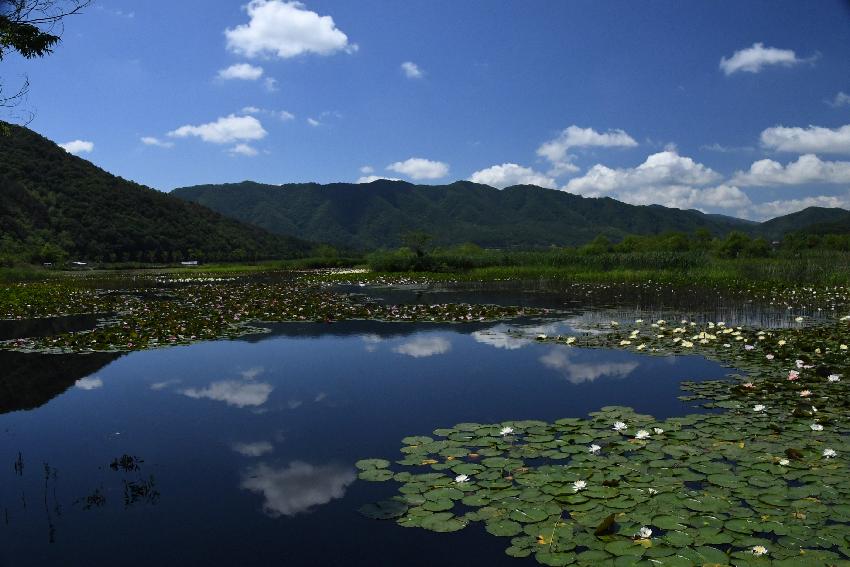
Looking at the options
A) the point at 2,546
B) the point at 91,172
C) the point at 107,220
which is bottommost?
the point at 2,546

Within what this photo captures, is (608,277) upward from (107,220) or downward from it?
downward

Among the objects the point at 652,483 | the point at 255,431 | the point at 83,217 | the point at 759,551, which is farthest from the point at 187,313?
the point at 83,217

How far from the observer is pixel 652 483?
5.96 m

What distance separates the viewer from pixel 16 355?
45.9ft

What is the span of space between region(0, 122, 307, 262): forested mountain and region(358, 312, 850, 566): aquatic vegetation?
71415mm

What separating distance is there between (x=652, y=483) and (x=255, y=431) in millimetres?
5554

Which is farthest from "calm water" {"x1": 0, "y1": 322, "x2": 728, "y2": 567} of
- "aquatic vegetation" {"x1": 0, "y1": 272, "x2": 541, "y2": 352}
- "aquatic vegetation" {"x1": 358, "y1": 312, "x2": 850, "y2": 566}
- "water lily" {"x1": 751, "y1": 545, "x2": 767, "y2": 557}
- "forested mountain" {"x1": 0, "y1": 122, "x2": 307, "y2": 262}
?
"forested mountain" {"x1": 0, "y1": 122, "x2": 307, "y2": 262}

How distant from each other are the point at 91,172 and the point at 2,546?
4027 inches

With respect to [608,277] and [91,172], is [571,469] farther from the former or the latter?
[91,172]

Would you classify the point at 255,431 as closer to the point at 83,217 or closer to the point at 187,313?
the point at 187,313

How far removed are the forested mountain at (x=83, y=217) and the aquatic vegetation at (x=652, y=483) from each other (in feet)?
234

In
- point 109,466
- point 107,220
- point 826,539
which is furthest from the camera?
point 107,220

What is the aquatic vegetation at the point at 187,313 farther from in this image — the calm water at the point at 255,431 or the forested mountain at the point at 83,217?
the forested mountain at the point at 83,217

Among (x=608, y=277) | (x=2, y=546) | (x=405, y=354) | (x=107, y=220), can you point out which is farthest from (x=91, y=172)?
(x=2, y=546)
